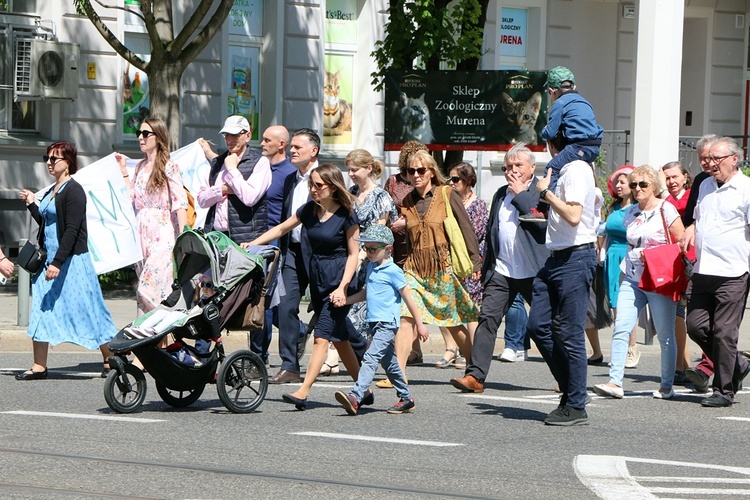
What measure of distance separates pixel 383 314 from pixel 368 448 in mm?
1753

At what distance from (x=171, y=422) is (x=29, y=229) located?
41.0ft

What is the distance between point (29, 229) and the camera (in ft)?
68.8

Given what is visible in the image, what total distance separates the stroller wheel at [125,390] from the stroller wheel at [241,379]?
500 millimetres

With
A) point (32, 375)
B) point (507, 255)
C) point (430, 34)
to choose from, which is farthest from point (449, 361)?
point (430, 34)

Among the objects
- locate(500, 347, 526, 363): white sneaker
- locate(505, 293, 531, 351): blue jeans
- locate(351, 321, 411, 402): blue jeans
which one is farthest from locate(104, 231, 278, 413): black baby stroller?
locate(505, 293, 531, 351): blue jeans

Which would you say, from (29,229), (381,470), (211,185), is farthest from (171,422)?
(29,229)

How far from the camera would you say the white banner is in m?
12.6

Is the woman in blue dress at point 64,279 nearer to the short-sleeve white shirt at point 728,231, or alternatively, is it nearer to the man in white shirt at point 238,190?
the man in white shirt at point 238,190

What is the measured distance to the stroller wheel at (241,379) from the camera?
31.2ft

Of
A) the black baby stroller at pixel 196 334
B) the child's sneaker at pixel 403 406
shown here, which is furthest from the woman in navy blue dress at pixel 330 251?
the child's sneaker at pixel 403 406

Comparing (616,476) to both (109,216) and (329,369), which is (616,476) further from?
(109,216)

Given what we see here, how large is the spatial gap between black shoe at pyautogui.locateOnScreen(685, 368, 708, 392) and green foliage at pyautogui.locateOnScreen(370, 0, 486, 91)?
364 inches

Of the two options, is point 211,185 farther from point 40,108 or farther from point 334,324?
point 40,108

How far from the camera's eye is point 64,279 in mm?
11406
